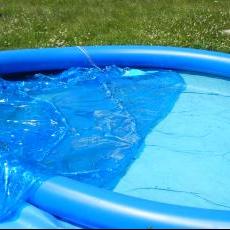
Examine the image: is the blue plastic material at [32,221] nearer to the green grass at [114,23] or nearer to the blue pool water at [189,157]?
the blue pool water at [189,157]

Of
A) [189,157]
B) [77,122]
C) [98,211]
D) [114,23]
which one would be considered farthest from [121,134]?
[114,23]

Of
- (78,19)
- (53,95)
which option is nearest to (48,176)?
(53,95)

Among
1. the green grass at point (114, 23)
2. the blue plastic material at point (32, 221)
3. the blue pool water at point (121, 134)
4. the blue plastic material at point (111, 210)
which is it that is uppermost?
the blue plastic material at point (111, 210)

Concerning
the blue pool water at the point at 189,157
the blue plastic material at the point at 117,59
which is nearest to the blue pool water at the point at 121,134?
the blue pool water at the point at 189,157

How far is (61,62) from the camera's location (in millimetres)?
6668

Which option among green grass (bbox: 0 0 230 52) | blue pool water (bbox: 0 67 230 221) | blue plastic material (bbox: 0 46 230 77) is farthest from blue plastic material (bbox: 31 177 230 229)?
green grass (bbox: 0 0 230 52)

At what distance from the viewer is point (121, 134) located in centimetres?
516

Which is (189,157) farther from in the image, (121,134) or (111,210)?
(111,210)

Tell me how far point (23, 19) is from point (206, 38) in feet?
10.6

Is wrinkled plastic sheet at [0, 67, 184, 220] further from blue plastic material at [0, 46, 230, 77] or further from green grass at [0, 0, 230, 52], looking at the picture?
green grass at [0, 0, 230, 52]

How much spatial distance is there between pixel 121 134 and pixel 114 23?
167 inches

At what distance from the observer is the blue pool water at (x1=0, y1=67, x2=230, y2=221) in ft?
14.0

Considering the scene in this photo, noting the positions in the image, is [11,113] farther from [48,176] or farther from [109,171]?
[48,176]

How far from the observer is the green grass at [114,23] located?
26.5 feet
